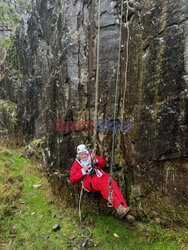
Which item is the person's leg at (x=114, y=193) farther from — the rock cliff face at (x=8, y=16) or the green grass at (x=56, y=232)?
the rock cliff face at (x=8, y=16)

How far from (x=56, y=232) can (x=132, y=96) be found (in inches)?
167

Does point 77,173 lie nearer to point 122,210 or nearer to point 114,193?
point 114,193

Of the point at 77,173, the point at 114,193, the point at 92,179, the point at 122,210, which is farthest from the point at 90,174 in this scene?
the point at 122,210

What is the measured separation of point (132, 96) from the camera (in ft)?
14.3

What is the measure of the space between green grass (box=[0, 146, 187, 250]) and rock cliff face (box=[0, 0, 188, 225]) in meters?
0.34

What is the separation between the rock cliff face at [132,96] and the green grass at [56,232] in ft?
1.12

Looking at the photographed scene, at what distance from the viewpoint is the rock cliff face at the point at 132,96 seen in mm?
3580

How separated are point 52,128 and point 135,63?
3953mm

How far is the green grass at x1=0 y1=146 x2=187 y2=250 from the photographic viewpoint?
11.9ft

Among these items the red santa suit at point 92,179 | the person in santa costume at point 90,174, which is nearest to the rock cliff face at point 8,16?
the person in santa costume at point 90,174

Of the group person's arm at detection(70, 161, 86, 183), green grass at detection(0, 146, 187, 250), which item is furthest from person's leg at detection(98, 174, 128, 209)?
green grass at detection(0, 146, 187, 250)

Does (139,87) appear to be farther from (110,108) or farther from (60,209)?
(60,209)

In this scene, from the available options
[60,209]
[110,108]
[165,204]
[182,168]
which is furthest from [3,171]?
[182,168]

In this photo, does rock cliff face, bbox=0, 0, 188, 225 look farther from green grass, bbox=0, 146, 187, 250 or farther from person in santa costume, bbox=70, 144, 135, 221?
person in santa costume, bbox=70, 144, 135, 221
